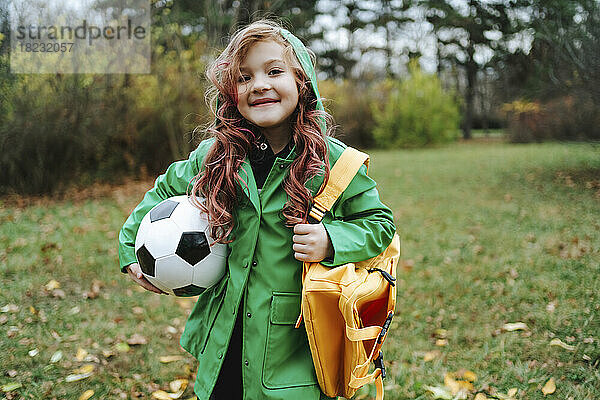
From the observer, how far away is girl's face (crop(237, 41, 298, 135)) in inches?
74.6

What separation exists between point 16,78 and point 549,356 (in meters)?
7.88

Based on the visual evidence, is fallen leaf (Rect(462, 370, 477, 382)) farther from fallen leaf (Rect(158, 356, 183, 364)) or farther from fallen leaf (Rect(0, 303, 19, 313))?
fallen leaf (Rect(0, 303, 19, 313))

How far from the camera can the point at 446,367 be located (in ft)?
12.3

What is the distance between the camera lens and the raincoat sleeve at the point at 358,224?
181cm

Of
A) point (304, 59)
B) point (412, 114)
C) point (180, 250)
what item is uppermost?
point (412, 114)

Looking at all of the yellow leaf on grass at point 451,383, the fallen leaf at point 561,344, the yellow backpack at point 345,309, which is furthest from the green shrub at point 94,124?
the yellow backpack at point 345,309

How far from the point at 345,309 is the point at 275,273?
0.30m

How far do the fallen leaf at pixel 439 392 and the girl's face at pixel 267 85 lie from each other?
2.26 m

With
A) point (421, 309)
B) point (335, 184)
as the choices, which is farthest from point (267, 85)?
point (421, 309)

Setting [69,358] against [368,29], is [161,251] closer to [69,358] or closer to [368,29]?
[69,358]

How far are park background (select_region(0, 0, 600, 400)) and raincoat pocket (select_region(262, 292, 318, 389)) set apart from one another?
4.32 ft

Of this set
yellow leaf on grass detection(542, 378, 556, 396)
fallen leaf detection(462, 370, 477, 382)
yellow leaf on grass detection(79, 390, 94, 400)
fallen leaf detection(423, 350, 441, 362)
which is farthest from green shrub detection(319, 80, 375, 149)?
yellow leaf on grass detection(79, 390, 94, 400)

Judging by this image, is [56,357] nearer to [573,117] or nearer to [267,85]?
[267,85]

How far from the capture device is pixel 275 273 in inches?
74.0
